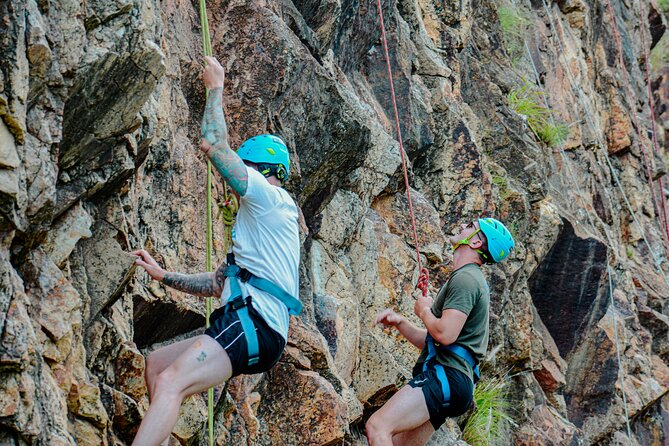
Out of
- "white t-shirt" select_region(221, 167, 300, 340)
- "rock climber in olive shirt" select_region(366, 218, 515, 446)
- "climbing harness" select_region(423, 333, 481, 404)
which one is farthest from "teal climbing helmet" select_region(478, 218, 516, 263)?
"white t-shirt" select_region(221, 167, 300, 340)

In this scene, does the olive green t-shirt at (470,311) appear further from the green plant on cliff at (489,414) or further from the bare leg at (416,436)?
the green plant on cliff at (489,414)

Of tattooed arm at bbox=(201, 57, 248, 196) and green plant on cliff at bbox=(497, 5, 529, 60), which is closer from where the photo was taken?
tattooed arm at bbox=(201, 57, 248, 196)

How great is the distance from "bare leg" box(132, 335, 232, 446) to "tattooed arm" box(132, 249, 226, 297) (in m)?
0.57

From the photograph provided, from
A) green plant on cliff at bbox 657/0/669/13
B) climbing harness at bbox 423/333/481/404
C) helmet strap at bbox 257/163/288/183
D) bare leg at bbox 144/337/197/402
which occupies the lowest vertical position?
climbing harness at bbox 423/333/481/404

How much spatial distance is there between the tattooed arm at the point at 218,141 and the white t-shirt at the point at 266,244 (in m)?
0.08

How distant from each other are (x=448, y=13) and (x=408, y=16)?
98 centimetres

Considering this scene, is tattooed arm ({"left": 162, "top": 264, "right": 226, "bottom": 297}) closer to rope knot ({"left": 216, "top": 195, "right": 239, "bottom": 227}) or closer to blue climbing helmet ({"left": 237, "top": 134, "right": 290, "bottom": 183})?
rope knot ({"left": 216, "top": 195, "right": 239, "bottom": 227})

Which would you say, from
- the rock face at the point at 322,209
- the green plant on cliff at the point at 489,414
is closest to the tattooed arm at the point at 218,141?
the rock face at the point at 322,209

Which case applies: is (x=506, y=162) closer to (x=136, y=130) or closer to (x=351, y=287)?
Answer: (x=351, y=287)

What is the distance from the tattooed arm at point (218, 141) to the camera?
4898 millimetres

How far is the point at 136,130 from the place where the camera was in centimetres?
546

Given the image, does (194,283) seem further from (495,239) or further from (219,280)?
(495,239)

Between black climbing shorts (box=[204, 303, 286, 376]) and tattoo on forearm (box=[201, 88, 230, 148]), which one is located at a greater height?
tattoo on forearm (box=[201, 88, 230, 148])

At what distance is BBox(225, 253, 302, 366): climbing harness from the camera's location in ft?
16.1
